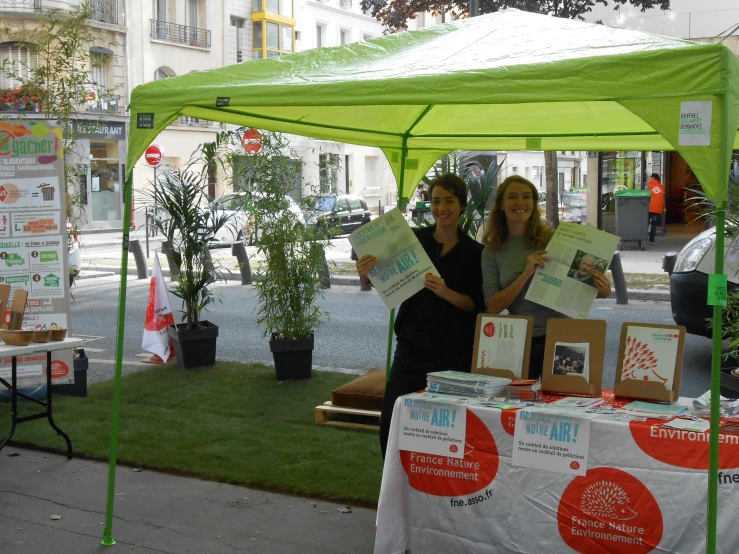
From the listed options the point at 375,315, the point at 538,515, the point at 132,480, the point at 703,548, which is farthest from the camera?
the point at 375,315

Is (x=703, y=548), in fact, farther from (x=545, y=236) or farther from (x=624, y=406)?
(x=545, y=236)

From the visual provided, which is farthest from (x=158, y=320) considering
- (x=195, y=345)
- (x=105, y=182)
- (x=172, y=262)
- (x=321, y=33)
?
(x=321, y=33)

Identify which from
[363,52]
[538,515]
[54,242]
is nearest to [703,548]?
[538,515]

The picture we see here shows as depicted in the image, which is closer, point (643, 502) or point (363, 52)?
point (643, 502)

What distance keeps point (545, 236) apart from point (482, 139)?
204cm

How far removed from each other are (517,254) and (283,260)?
12.7ft

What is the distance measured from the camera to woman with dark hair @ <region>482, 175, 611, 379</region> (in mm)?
4684

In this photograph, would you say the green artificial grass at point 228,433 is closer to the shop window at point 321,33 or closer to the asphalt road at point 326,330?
the asphalt road at point 326,330

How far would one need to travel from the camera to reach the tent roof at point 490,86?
3383mm

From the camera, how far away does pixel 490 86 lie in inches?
147

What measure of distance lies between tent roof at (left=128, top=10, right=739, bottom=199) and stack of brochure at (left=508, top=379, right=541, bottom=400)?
1318 mm

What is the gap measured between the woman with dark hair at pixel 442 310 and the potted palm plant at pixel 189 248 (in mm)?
4165

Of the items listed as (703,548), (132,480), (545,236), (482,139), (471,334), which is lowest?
(132,480)

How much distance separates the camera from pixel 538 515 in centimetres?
382
